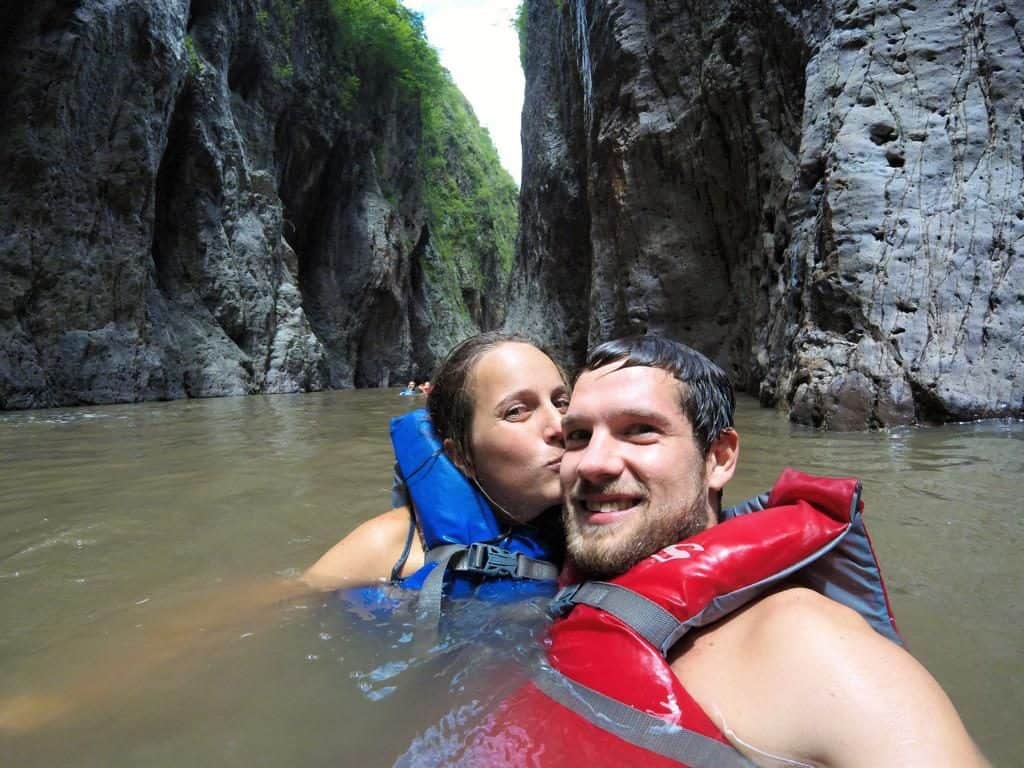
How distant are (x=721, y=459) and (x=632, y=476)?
0.28m

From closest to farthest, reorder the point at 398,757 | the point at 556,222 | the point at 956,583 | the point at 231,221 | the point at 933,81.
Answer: the point at 398,757 < the point at 956,583 < the point at 933,81 < the point at 231,221 < the point at 556,222

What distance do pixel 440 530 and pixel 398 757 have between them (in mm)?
781

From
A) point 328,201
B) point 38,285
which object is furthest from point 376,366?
point 38,285

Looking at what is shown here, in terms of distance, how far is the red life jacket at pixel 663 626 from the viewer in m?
1.00

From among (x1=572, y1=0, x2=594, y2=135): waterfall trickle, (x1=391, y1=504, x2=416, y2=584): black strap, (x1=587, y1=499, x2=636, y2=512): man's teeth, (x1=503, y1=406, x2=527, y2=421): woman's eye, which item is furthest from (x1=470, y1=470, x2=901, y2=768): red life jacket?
(x1=572, y1=0, x2=594, y2=135): waterfall trickle

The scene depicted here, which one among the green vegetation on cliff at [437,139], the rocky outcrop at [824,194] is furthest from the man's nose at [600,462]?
the green vegetation on cliff at [437,139]

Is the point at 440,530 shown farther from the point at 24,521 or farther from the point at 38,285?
the point at 38,285

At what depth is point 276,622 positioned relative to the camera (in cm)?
177

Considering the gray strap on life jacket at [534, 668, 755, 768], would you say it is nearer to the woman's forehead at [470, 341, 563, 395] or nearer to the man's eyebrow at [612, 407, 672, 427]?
the man's eyebrow at [612, 407, 672, 427]

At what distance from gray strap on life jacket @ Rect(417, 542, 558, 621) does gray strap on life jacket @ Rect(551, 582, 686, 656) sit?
20.7 inches

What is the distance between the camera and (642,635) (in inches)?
45.3

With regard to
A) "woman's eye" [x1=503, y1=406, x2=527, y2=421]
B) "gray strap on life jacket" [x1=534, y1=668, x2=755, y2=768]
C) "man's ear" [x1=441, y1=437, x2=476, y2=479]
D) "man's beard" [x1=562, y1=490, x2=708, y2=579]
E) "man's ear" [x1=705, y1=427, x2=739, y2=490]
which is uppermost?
"woman's eye" [x1=503, y1=406, x2=527, y2=421]

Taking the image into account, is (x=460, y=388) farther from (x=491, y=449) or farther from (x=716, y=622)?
(x=716, y=622)

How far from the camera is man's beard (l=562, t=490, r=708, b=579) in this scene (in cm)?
136
